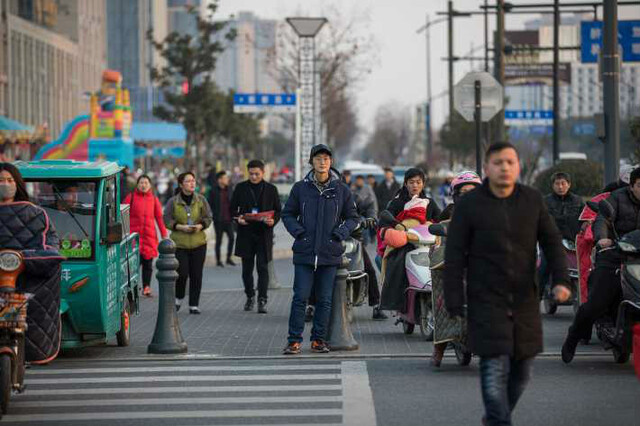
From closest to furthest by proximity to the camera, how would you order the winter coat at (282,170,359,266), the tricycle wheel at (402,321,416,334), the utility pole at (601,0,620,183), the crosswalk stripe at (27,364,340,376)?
the crosswalk stripe at (27,364,340,376)
the winter coat at (282,170,359,266)
the tricycle wheel at (402,321,416,334)
the utility pole at (601,0,620,183)

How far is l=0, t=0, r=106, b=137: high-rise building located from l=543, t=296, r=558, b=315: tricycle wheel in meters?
64.6

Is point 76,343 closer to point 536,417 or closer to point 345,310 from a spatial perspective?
point 345,310

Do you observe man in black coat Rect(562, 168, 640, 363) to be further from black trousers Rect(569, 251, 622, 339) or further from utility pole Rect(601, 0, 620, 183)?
utility pole Rect(601, 0, 620, 183)

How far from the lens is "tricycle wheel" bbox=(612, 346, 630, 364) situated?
11.6 metres

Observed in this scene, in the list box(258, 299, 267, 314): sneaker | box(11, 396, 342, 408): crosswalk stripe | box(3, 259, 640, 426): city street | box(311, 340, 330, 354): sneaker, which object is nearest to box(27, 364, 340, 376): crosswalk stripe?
box(3, 259, 640, 426): city street

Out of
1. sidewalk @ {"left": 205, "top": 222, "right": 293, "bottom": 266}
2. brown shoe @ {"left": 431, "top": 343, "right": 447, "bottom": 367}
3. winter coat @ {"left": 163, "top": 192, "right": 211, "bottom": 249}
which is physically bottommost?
sidewalk @ {"left": 205, "top": 222, "right": 293, "bottom": 266}

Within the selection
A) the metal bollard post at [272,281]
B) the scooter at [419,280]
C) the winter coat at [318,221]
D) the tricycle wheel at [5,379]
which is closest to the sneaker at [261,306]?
the scooter at [419,280]

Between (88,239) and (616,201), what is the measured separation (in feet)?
14.5

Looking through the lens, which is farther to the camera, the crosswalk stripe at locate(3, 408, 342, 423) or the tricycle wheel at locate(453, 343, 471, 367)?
the tricycle wheel at locate(453, 343, 471, 367)

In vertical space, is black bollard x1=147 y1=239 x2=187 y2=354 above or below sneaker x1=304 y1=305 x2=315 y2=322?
above

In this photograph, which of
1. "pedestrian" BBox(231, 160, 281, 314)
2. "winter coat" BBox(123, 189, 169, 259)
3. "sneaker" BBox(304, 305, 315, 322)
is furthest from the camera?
"winter coat" BBox(123, 189, 169, 259)

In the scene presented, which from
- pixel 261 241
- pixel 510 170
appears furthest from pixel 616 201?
pixel 261 241

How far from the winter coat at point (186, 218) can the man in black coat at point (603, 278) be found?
22.7ft

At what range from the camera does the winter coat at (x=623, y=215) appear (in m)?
11.6
